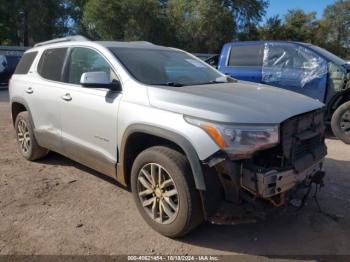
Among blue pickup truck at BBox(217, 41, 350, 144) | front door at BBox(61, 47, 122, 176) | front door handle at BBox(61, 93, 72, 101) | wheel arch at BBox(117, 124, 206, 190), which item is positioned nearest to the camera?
wheel arch at BBox(117, 124, 206, 190)

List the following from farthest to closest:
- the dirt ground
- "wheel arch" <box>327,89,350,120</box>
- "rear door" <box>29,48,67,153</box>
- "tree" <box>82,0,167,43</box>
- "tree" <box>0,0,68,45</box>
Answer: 1. "tree" <box>0,0,68,45</box>
2. "tree" <box>82,0,167,43</box>
3. "wheel arch" <box>327,89,350,120</box>
4. "rear door" <box>29,48,67,153</box>
5. the dirt ground

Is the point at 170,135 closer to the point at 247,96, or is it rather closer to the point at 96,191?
the point at 247,96

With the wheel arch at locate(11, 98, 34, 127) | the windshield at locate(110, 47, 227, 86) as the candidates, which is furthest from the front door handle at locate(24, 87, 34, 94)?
the windshield at locate(110, 47, 227, 86)

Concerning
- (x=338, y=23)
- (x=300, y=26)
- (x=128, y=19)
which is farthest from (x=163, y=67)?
(x=338, y=23)

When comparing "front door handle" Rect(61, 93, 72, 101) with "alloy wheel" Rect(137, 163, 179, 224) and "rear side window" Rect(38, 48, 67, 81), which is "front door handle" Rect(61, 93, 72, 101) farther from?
"alloy wheel" Rect(137, 163, 179, 224)

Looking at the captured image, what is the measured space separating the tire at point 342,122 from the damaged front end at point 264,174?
13.0ft

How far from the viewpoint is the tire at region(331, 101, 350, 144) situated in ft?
23.3

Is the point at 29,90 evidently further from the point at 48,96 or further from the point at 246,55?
the point at 246,55

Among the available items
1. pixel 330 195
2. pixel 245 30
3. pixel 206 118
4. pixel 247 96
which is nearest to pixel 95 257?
pixel 206 118

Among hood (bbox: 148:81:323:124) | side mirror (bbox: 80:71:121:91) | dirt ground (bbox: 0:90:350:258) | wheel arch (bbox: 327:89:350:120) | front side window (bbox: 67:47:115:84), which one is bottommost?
dirt ground (bbox: 0:90:350:258)

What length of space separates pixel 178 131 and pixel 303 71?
5.18 meters

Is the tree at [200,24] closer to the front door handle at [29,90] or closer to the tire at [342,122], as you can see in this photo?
the tire at [342,122]

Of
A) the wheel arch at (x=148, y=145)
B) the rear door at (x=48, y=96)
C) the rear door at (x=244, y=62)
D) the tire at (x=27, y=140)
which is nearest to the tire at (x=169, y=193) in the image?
the wheel arch at (x=148, y=145)

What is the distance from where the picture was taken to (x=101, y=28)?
40344mm
